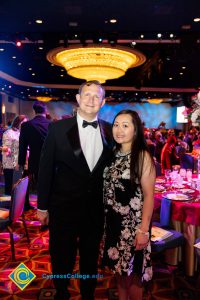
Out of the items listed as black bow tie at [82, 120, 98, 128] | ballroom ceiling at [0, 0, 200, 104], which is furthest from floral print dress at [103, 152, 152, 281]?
ballroom ceiling at [0, 0, 200, 104]

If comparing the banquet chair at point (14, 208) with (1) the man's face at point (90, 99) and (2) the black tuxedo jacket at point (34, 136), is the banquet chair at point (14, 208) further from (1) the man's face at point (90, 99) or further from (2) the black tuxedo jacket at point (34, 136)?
(1) the man's face at point (90, 99)

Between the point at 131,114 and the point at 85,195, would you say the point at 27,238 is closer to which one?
the point at 85,195

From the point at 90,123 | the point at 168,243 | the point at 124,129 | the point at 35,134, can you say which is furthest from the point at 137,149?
the point at 35,134

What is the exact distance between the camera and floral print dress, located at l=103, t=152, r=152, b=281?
1890 millimetres

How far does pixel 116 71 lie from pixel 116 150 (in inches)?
237

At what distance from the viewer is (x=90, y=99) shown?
1.94 meters

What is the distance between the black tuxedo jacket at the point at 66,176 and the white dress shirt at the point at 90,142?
5cm

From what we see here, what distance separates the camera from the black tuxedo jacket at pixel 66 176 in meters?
1.94

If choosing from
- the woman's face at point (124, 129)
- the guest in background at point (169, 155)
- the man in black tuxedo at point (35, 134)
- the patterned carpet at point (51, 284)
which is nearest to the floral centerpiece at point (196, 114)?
the woman's face at point (124, 129)

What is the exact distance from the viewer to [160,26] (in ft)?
21.3

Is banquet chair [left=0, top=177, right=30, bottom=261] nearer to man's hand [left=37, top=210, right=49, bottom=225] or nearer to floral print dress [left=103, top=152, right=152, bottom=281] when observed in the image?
man's hand [left=37, top=210, right=49, bottom=225]

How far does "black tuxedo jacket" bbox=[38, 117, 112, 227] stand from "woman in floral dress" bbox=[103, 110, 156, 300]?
13 cm

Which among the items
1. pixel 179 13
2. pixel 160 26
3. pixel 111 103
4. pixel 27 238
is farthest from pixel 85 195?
pixel 111 103

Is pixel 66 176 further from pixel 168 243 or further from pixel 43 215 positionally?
pixel 168 243
